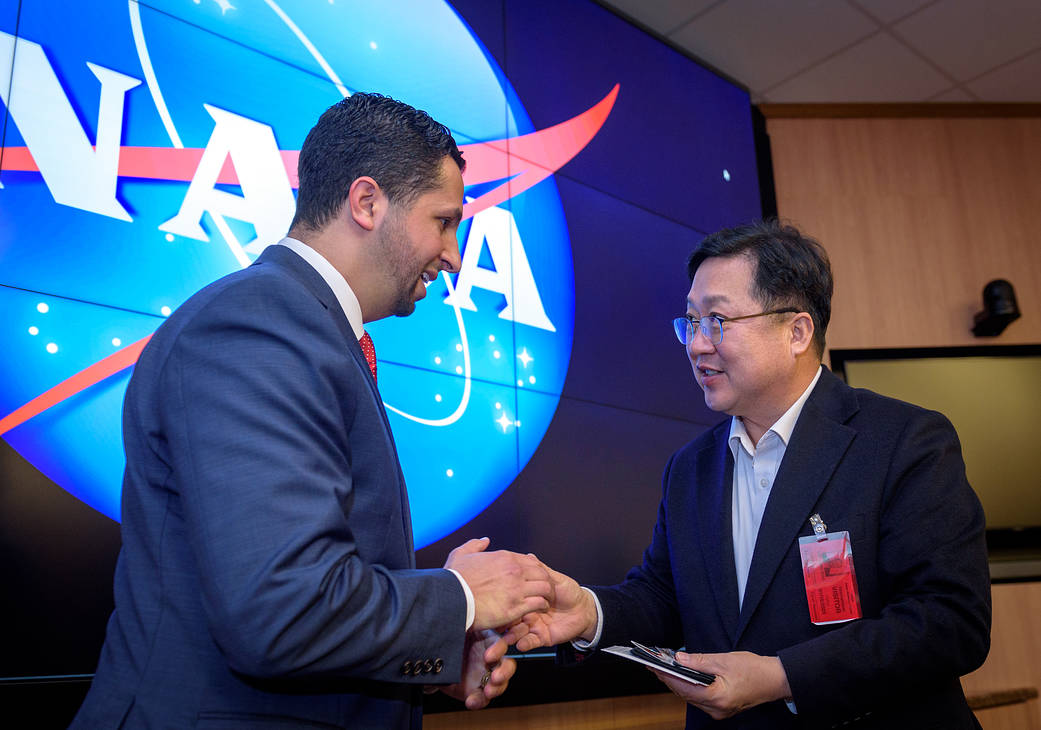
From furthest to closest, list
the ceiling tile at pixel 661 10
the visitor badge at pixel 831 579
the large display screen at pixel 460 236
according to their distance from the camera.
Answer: the ceiling tile at pixel 661 10 < the large display screen at pixel 460 236 < the visitor badge at pixel 831 579

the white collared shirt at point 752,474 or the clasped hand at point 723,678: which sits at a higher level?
the white collared shirt at point 752,474

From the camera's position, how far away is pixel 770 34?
14.9ft

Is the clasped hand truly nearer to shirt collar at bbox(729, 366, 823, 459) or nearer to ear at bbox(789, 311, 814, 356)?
shirt collar at bbox(729, 366, 823, 459)

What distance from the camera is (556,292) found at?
348 cm

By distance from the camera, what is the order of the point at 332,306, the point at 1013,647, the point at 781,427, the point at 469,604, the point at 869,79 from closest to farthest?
the point at 469,604 → the point at 332,306 → the point at 781,427 → the point at 1013,647 → the point at 869,79

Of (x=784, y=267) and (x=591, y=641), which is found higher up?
(x=784, y=267)

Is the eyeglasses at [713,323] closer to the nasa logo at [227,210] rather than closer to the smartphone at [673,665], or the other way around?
the smartphone at [673,665]

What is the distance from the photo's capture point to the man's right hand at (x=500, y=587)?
1298 mm

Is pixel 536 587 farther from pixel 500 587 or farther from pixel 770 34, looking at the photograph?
pixel 770 34

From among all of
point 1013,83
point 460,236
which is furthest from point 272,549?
point 1013,83

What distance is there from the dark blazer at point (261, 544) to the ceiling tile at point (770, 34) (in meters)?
3.82

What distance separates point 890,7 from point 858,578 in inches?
146

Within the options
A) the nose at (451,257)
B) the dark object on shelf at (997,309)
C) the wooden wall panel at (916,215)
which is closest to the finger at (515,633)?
the nose at (451,257)

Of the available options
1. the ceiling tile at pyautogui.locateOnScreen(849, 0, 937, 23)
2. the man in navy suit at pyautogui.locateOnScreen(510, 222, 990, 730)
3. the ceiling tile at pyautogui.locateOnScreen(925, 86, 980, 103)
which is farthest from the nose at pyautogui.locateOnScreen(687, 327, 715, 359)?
the ceiling tile at pyautogui.locateOnScreen(925, 86, 980, 103)
